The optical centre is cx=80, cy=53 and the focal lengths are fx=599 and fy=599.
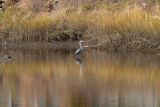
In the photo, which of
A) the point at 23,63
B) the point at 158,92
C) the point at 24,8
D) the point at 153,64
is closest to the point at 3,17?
the point at 24,8

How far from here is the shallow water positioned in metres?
12.8

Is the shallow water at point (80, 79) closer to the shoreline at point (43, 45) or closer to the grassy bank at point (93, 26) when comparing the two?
the grassy bank at point (93, 26)

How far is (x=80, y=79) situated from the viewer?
15.7m

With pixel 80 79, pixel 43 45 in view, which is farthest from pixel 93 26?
pixel 80 79

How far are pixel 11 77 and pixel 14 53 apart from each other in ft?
18.9

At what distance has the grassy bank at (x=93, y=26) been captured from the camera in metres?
21.9

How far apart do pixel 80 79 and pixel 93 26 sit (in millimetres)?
7890

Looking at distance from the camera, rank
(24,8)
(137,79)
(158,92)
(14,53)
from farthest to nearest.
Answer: (24,8) → (14,53) → (137,79) → (158,92)

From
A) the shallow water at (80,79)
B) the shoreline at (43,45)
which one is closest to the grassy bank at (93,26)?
the shoreline at (43,45)

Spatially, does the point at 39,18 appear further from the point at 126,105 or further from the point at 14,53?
the point at 126,105

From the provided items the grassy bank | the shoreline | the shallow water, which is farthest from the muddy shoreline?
the shallow water

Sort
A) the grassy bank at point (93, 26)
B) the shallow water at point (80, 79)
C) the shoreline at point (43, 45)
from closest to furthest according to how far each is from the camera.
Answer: the shallow water at point (80, 79) < the grassy bank at point (93, 26) < the shoreline at point (43, 45)

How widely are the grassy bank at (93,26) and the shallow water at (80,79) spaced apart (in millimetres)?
993

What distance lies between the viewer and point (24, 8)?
28.9 meters
